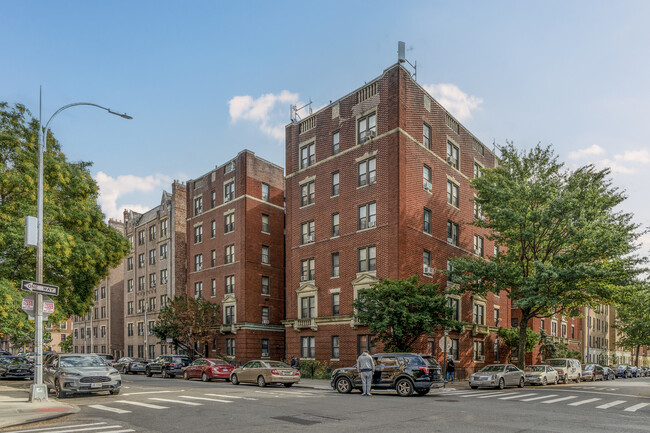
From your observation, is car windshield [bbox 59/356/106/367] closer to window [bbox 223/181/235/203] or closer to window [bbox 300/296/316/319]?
window [bbox 300/296/316/319]

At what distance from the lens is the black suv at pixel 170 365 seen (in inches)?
1485

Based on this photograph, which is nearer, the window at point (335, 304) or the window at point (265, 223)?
the window at point (335, 304)

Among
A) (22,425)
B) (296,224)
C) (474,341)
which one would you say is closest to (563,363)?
(474,341)

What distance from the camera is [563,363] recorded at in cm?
3766

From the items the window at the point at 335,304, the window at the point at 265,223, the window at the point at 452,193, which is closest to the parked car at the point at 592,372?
the window at the point at 452,193

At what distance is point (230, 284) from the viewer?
47.4 meters

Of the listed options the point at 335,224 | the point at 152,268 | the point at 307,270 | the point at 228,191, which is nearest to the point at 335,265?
the point at 335,224

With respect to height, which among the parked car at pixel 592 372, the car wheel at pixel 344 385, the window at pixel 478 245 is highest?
the window at pixel 478 245

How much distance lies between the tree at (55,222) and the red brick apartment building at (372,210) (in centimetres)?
1473

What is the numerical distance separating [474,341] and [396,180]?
15.4m

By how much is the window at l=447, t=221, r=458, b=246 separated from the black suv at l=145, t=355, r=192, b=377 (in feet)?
69.3

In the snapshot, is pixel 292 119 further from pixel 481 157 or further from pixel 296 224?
pixel 481 157

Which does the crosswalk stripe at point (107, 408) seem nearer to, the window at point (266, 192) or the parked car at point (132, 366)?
the parked car at point (132, 366)

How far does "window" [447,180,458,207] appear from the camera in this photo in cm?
3962
